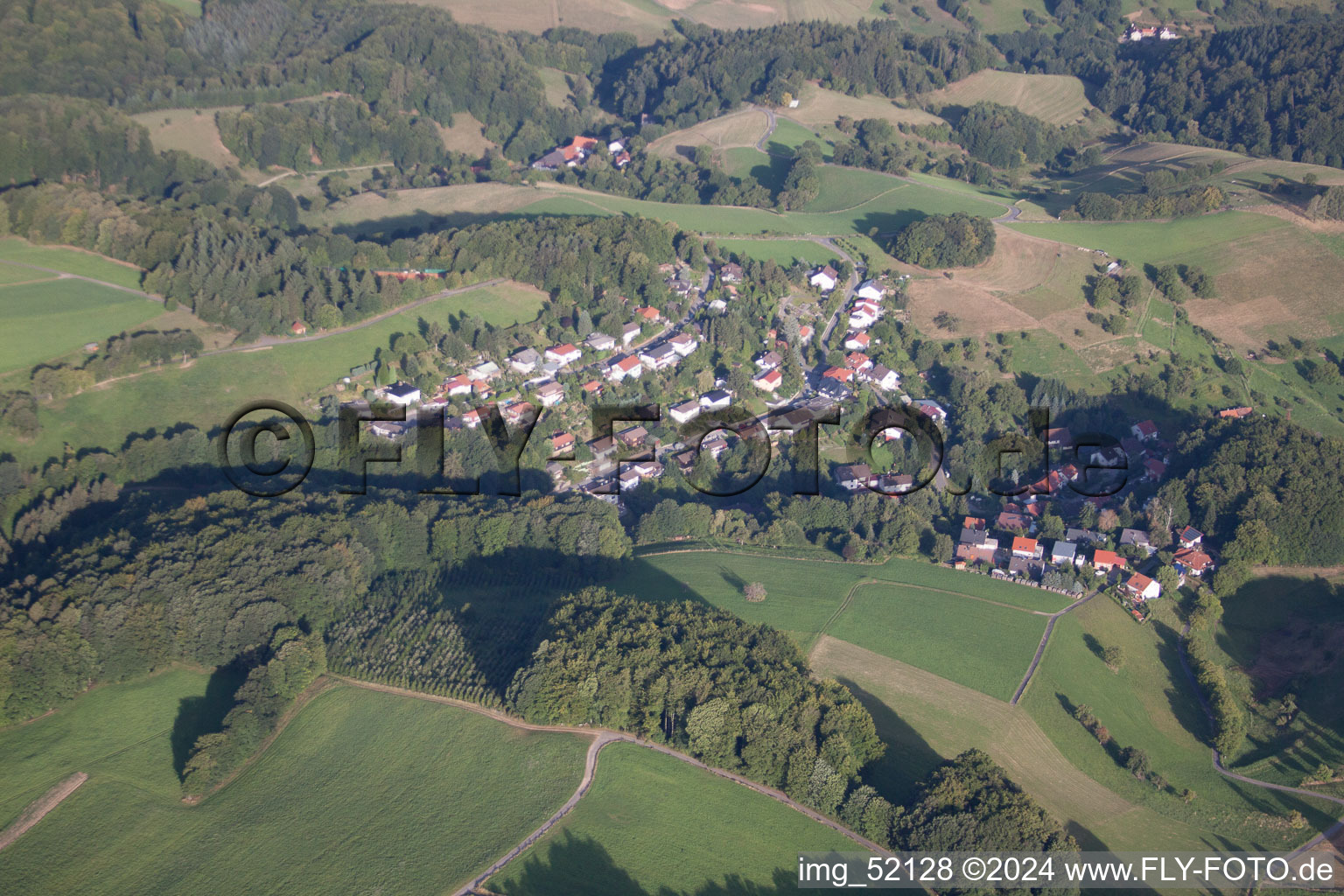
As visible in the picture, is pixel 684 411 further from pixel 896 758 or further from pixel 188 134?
A: pixel 188 134

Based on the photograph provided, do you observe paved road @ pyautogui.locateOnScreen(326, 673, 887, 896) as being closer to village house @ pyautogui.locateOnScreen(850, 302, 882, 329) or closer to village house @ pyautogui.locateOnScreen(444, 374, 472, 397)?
village house @ pyautogui.locateOnScreen(444, 374, 472, 397)

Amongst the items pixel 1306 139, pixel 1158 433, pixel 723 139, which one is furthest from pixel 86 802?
pixel 1306 139

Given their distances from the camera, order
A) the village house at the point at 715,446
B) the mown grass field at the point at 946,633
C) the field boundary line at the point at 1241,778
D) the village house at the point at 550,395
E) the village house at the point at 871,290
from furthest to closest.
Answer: the village house at the point at 871,290, the village house at the point at 550,395, the village house at the point at 715,446, the mown grass field at the point at 946,633, the field boundary line at the point at 1241,778

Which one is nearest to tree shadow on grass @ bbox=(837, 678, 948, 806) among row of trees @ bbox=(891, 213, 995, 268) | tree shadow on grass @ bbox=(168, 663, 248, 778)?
tree shadow on grass @ bbox=(168, 663, 248, 778)

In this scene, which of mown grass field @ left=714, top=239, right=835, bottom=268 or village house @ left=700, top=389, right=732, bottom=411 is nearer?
village house @ left=700, top=389, right=732, bottom=411

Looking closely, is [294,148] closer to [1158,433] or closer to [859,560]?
[859,560]

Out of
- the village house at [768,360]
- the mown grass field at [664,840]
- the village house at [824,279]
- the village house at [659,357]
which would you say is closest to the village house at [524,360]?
the village house at [659,357]

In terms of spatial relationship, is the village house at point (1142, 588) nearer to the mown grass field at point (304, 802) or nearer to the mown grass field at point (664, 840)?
the mown grass field at point (664, 840)
